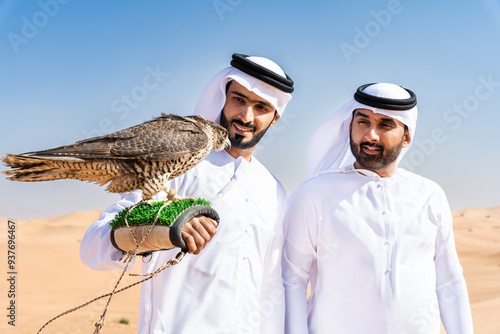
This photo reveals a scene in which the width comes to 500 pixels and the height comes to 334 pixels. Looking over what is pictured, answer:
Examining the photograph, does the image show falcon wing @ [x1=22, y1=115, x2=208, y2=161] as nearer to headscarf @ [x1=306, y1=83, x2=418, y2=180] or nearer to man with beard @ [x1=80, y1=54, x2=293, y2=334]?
man with beard @ [x1=80, y1=54, x2=293, y2=334]

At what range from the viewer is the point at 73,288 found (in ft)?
44.4

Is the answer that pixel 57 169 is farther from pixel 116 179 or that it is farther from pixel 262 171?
pixel 262 171

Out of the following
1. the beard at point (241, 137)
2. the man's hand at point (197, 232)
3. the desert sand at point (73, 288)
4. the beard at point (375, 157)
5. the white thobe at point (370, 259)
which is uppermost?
the beard at point (241, 137)

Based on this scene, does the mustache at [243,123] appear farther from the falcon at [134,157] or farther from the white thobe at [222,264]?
the falcon at [134,157]

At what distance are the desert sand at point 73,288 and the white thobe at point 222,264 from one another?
662cm

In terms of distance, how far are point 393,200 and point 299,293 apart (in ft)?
3.09

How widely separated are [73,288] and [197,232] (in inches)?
504

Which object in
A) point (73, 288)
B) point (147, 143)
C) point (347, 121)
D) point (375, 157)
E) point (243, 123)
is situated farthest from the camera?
point (73, 288)

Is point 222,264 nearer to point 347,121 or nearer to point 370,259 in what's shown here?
point 370,259

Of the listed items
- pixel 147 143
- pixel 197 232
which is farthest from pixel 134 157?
pixel 197 232

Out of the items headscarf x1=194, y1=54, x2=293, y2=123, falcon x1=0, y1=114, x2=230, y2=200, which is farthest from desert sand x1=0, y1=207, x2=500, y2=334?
falcon x1=0, y1=114, x2=230, y2=200

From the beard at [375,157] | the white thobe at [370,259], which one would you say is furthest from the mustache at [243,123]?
the beard at [375,157]

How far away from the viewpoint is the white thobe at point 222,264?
2.66 m

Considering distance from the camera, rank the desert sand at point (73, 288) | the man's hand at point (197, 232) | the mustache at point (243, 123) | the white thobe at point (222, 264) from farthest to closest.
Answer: the desert sand at point (73, 288)
the mustache at point (243, 123)
the white thobe at point (222, 264)
the man's hand at point (197, 232)
